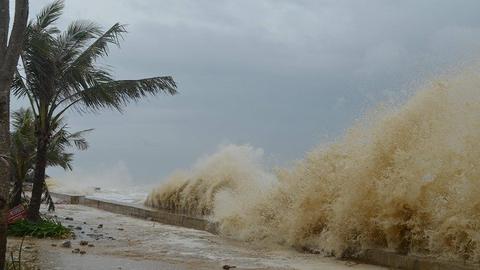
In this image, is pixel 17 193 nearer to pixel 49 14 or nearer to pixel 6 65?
pixel 49 14

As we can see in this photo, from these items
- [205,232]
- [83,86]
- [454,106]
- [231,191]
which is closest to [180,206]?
[231,191]

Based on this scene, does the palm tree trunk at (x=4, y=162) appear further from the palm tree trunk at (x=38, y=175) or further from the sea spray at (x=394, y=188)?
the palm tree trunk at (x=38, y=175)

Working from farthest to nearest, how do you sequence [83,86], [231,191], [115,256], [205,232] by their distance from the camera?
[231,191]
[205,232]
[83,86]
[115,256]

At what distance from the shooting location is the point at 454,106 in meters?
9.21

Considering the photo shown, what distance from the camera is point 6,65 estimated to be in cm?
613

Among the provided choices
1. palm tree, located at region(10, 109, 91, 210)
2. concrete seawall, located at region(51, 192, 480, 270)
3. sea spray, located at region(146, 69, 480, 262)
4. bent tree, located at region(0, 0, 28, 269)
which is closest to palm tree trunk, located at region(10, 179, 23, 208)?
palm tree, located at region(10, 109, 91, 210)

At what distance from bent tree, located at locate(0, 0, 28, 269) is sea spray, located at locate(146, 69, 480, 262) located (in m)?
5.72

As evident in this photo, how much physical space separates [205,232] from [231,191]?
2858 millimetres

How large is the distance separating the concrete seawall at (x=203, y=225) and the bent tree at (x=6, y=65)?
5.53 m

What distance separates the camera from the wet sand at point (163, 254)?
8572 mm

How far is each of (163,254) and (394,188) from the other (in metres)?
4.05

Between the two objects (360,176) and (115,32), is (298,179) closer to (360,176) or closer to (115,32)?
(360,176)

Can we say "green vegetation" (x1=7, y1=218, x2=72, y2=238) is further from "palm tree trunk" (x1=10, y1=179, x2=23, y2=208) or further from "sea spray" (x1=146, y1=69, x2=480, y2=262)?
"sea spray" (x1=146, y1=69, x2=480, y2=262)

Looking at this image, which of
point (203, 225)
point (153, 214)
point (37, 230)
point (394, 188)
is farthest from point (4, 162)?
point (153, 214)
